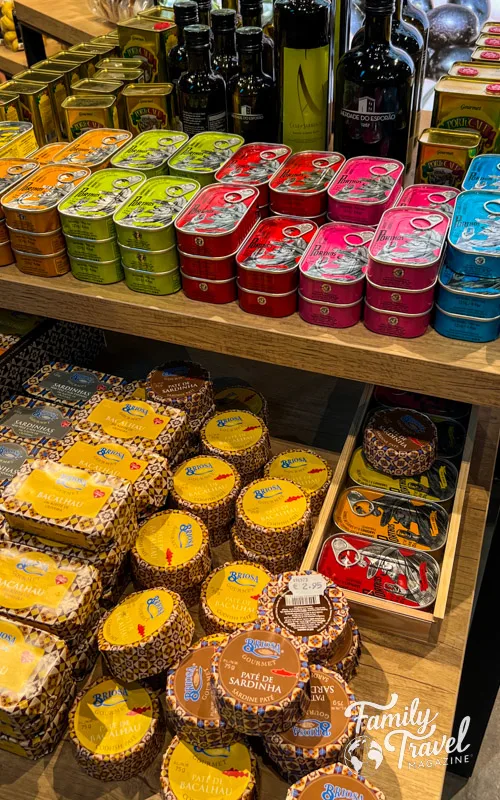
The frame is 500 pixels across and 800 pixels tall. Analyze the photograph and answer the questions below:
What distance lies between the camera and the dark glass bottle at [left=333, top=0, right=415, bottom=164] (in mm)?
1431

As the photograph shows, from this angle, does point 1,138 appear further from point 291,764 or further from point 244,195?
point 291,764

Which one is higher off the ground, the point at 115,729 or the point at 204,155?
the point at 204,155

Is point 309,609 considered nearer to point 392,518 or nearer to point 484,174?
point 392,518

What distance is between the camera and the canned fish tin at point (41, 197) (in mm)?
1516

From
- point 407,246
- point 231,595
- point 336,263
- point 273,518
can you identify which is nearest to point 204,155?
point 336,263

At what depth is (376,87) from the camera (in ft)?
4.71

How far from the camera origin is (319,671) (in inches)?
50.7

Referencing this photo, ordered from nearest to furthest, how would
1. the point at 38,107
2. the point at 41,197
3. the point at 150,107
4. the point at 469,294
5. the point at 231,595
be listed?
1. the point at 469,294
2. the point at 231,595
3. the point at 41,197
4. the point at 150,107
5. the point at 38,107

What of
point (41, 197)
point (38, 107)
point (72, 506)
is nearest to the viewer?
point (72, 506)

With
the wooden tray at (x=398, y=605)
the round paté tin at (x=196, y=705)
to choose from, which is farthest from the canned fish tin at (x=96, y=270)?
the round paté tin at (x=196, y=705)

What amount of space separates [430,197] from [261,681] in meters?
0.99

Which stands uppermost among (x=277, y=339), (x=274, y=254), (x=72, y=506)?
(x=274, y=254)

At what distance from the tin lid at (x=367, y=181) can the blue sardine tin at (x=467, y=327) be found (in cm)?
28

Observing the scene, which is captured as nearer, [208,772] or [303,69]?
[208,772]
